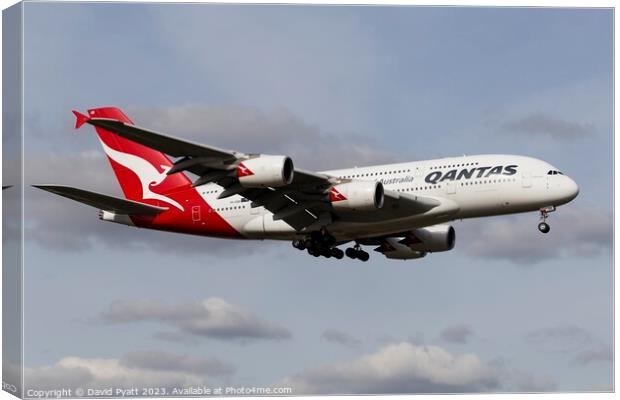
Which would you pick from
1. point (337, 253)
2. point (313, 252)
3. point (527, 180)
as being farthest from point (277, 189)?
point (527, 180)

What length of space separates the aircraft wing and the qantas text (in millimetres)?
1068

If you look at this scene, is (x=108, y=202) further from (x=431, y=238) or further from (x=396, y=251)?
(x=431, y=238)

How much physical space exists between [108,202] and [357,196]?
10.8 meters

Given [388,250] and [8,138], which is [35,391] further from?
[388,250]

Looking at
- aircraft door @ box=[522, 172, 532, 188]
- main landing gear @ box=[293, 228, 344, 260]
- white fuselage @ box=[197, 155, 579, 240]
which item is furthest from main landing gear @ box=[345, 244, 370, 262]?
aircraft door @ box=[522, 172, 532, 188]

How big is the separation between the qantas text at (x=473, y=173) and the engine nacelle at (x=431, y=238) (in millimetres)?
7266

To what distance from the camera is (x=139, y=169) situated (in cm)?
4972

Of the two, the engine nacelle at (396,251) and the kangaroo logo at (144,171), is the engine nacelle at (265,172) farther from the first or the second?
the engine nacelle at (396,251)

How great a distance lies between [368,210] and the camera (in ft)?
137

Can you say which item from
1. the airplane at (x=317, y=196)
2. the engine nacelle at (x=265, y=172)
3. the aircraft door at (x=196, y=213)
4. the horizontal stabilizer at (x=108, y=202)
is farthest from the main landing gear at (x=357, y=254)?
the engine nacelle at (x=265, y=172)

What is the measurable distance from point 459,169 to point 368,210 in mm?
3983

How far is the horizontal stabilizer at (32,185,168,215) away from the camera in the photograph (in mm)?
42344

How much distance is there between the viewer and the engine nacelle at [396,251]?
50562mm

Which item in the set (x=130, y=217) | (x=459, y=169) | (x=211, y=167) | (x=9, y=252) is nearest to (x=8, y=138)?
(x=9, y=252)
